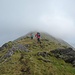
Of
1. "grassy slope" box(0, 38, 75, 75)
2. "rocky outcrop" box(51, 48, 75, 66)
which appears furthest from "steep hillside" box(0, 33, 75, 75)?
"rocky outcrop" box(51, 48, 75, 66)

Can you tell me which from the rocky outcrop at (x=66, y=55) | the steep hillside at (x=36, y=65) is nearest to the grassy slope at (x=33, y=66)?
the steep hillside at (x=36, y=65)

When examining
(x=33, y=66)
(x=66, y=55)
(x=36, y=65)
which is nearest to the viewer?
(x=33, y=66)

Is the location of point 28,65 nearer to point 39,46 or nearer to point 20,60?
point 20,60

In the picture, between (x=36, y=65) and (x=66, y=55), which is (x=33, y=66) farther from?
(x=66, y=55)

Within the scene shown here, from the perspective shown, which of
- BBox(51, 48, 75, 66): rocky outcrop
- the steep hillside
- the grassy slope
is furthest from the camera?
BBox(51, 48, 75, 66): rocky outcrop

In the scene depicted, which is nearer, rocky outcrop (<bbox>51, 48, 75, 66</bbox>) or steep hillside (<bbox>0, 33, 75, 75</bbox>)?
steep hillside (<bbox>0, 33, 75, 75</bbox>)

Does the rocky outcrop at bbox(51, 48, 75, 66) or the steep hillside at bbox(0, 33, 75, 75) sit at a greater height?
the rocky outcrop at bbox(51, 48, 75, 66)

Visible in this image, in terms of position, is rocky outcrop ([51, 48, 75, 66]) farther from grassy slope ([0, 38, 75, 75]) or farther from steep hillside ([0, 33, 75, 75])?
grassy slope ([0, 38, 75, 75])

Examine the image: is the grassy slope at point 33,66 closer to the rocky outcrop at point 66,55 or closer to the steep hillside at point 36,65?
the steep hillside at point 36,65

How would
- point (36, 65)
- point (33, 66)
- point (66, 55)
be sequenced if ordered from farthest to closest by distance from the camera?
point (66, 55) → point (36, 65) → point (33, 66)

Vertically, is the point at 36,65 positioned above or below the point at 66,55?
below

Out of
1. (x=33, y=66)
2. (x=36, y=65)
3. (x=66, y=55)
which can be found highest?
(x=66, y=55)

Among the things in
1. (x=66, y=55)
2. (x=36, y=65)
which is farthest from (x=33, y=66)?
(x=66, y=55)

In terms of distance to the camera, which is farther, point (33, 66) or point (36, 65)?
point (36, 65)
